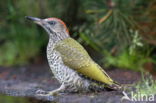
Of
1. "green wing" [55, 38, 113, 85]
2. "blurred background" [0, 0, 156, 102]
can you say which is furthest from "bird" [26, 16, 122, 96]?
"blurred background" [0, 0, 156, 102]

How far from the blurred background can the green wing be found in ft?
5.08

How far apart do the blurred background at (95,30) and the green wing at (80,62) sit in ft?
5.08

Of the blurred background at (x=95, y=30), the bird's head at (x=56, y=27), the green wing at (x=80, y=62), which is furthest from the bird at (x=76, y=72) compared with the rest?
the blurred background at (x=95, y=30)

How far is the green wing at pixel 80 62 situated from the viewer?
16.7 ft

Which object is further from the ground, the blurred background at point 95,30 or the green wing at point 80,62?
the blurred background at point 95,30

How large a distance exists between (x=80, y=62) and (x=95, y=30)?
7.43 ft

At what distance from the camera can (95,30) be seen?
738 cm

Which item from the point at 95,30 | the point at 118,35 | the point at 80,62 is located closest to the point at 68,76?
the point at 80,62

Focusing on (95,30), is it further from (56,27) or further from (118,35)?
(56,27)

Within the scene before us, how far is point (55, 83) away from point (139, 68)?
5.48 feet

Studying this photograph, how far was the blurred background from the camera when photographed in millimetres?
7141

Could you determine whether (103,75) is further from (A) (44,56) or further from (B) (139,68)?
(A) (44,56)

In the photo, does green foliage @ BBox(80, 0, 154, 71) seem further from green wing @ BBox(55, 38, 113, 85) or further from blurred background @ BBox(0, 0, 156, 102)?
green wing @ BBox(55, 38, 113, 85)

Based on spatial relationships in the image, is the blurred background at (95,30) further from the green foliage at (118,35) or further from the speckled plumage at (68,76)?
the speckled plumage at (68,76)
